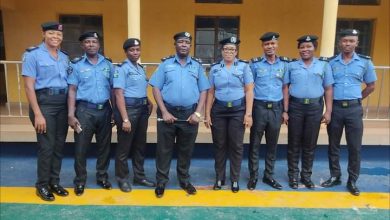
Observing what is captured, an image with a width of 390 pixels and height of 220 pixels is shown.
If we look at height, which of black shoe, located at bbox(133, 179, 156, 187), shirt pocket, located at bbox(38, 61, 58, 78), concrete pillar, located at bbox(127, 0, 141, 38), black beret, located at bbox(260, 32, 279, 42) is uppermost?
concrete pillar, located at bbox(127, 0, 141, 38)

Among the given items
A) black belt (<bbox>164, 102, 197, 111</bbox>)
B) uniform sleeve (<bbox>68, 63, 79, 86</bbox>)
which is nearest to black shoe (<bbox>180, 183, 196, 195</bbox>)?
black belt (<bbox>164, 102, 197, 111</bbox>)

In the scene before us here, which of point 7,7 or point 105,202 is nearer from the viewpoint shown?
point 105,202

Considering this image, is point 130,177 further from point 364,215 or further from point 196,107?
point 364,215

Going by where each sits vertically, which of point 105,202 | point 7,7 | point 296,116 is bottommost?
point 105,202

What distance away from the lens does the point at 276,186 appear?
406 cm

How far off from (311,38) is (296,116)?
845mm

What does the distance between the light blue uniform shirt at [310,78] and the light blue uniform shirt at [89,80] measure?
200 centimetres

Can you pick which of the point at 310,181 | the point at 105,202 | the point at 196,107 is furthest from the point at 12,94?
the point at 310,181

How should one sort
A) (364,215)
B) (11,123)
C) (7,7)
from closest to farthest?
(364,215)
(11,123)
(7,7)

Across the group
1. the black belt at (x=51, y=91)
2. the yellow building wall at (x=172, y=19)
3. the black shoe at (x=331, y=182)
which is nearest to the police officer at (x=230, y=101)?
the black shoe at (x=331, y=182)

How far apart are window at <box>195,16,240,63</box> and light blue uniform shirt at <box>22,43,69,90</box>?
12.2ft

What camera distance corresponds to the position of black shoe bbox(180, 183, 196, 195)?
391 cm

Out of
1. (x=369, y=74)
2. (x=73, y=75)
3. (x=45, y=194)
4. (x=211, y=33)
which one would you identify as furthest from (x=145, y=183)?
(x=211, y=33)

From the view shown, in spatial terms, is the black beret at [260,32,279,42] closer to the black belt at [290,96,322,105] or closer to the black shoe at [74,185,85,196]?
the black belt at [290,96,322,105]
